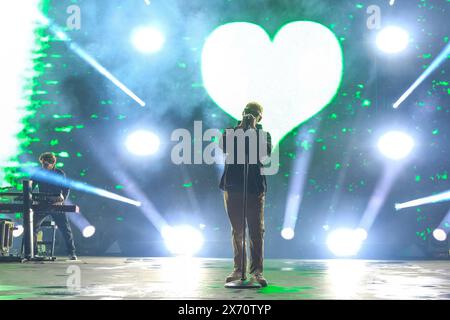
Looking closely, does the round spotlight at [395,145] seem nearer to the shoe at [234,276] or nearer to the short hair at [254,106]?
the short hair at [254,106]

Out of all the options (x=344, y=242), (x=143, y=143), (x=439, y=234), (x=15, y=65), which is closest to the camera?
(x=439, y=234)

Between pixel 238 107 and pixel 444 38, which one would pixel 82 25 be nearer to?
pixel 238 107

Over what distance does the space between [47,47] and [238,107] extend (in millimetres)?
4118

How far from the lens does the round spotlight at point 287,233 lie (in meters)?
12.8

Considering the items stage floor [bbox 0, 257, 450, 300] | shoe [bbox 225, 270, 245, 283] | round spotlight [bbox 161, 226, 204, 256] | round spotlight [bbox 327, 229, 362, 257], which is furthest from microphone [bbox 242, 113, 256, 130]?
round spotlight [bbox 161, 226, 204, 256]

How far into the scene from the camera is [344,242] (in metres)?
12.8

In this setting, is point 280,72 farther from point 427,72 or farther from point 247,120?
point 247,120

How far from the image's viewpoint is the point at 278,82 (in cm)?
1265

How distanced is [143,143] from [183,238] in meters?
2.04

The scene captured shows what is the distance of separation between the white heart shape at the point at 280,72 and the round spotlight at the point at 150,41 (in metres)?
1.18

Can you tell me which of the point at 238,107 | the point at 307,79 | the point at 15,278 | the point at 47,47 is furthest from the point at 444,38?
the point at 15,278

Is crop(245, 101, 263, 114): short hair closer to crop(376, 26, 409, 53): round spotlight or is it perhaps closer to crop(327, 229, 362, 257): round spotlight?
crop(327, 229, 362, 257): round spotlight

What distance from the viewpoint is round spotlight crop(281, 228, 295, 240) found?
1280 cm

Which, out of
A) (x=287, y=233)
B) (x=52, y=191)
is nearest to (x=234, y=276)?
(x=52, y=191)
